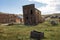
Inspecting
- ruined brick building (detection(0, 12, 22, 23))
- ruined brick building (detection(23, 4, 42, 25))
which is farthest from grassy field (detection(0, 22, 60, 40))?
ruined brick building (detection(0, 12, 22, 23))

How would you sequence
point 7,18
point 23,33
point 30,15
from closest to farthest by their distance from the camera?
point 23,33
point 30,15
point 7,18

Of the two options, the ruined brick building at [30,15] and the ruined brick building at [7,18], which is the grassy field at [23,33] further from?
the ruined brick building at [7,18]

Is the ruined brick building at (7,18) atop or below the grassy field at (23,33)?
atop

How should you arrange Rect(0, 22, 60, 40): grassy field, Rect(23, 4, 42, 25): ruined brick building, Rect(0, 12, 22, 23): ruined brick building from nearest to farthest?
Rect(0, 22, 60, 40): grassy field
Rect(23, 4, 42, 25): ruined brick building
Rect(0, 12, 22, 23): ruined brick building

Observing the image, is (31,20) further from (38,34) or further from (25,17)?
(38,34)

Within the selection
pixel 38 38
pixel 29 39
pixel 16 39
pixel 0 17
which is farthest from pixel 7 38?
pixel 0 17

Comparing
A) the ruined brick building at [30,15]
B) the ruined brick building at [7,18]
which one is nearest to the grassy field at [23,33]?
the ruined brick building at [30,15]

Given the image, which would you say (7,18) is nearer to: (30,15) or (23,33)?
(30,15)

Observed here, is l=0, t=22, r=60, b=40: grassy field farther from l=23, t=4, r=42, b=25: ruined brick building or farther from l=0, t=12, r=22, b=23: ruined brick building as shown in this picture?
l=0, t=12, r=22, b=23: ruined brick building

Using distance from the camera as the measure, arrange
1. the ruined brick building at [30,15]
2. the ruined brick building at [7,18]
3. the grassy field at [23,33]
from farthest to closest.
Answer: the ruined brick building at [7,18], the ruined brick building at [30,15], the grassy field at [23,33]

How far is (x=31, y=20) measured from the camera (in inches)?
1891

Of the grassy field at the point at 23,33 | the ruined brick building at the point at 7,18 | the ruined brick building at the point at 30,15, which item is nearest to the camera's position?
the grassy field at the point at 23,33

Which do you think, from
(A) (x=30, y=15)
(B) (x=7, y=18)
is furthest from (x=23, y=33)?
(B) (x=7, y=18)

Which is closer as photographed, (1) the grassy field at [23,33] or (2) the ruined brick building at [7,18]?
(1) the grassy field at [23,33]
